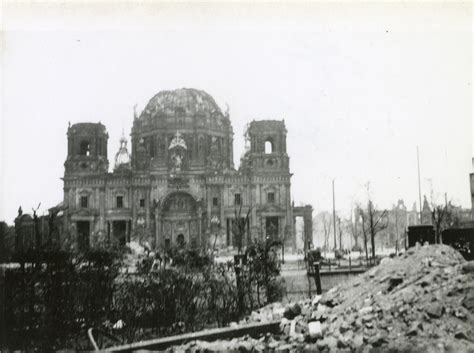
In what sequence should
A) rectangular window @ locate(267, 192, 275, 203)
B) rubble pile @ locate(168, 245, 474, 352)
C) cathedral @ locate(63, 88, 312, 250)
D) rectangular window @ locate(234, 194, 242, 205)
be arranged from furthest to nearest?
rectangular window @ locate(267, 192, 275, 203) < rectangular window @ locate(234, 194, 242, 205) < cathedral @ locate(63, 88, 312, 250) < rubble pile @ locate(168, 245, 474, 352)

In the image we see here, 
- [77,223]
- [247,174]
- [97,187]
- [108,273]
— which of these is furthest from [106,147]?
[108,273]

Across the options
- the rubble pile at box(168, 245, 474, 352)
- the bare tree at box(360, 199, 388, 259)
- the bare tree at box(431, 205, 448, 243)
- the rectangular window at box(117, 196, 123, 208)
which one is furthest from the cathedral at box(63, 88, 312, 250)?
the rubble pile at box(168, 245, 474, 352)

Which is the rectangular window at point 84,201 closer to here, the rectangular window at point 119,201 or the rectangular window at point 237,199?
the rectangular window at point 119,201

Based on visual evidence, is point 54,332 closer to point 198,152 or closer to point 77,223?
point 77,223

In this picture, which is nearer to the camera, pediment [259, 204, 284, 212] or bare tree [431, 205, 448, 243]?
bare tree [431, 205, 448, 243]

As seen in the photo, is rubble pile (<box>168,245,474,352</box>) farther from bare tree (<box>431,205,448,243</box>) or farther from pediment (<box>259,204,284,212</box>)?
pediment (<box>259,204,284,212</box>)

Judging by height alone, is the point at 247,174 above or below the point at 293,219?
above

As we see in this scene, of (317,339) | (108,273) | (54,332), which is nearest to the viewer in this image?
(317,339)

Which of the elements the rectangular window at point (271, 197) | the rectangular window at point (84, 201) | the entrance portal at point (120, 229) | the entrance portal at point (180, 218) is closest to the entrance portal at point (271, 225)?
the rectangular window at point (271, 197)
